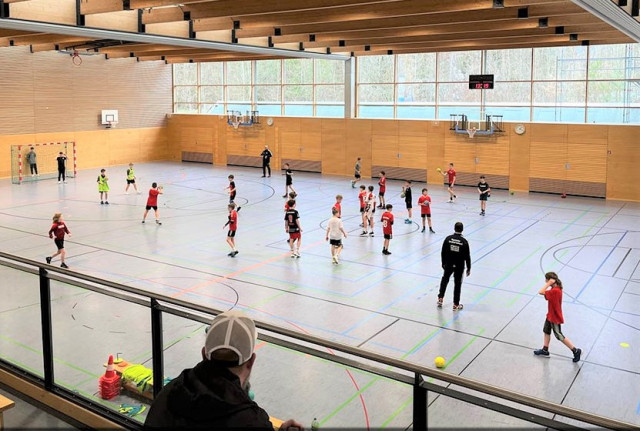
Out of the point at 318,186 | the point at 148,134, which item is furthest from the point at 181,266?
the point at 148,134

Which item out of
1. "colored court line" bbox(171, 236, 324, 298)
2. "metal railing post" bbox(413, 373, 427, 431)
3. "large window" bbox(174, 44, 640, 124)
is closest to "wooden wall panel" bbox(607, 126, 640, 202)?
"large window" bbox(174, 44, 640, 124)

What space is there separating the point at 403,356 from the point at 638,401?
3.80 metres

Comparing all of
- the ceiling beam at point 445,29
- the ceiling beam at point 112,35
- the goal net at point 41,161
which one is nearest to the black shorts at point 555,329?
the ceiling beam at point 445,29

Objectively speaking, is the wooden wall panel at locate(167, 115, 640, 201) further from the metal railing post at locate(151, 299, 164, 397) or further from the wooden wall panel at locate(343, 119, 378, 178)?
the metal railing post at locate(151, 299, 164, 397)

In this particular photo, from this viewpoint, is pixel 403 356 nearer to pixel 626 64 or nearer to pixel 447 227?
pixel 447 227

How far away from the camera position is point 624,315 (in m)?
13.6

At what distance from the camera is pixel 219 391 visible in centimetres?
296

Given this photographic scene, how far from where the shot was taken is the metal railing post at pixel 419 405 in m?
4.18

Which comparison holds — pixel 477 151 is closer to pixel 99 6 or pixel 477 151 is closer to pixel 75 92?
pixel 99 6

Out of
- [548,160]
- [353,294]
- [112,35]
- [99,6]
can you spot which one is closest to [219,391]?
[353,294]

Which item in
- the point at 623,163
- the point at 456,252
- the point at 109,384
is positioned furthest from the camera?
the point at 623,163

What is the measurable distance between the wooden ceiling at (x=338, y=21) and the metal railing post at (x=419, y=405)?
14.7 meters

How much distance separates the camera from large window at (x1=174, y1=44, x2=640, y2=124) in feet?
105

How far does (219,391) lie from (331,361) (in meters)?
1.85
